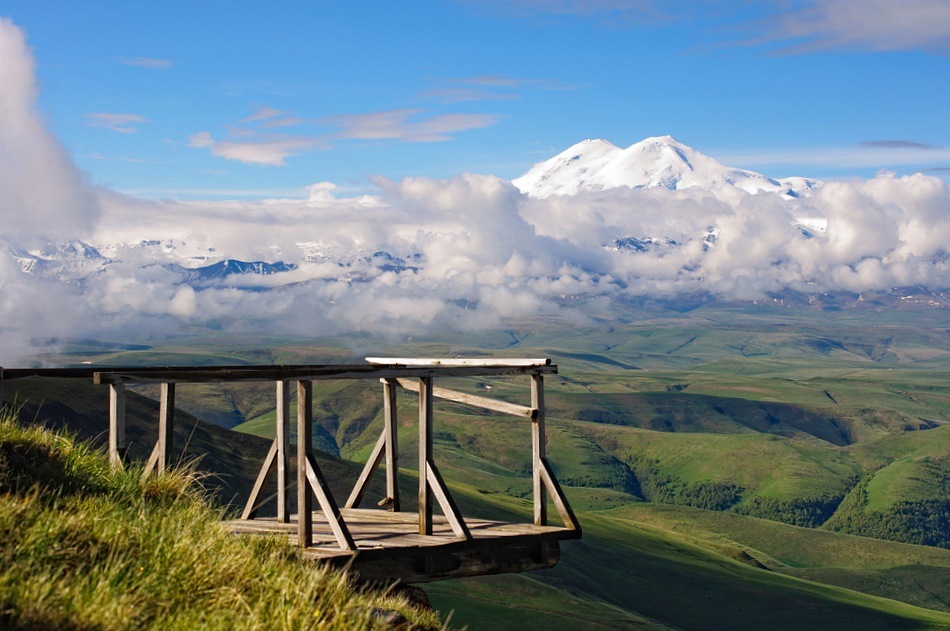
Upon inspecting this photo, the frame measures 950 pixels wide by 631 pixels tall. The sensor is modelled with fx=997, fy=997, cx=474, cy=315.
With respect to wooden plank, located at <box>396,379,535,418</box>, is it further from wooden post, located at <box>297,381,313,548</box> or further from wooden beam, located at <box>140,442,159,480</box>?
wooden beam, located at <box>140,442,159,480</box>

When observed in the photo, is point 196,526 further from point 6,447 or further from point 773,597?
point 773,597

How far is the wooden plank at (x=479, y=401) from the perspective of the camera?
792 inches

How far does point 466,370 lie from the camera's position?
19375 millimetres

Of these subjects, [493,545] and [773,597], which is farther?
[773,597]

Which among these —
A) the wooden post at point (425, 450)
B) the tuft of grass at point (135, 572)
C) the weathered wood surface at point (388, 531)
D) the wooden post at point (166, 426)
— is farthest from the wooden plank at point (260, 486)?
the tuft of grass at point (135, 572)

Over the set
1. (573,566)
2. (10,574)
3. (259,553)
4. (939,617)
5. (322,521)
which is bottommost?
(939,617)

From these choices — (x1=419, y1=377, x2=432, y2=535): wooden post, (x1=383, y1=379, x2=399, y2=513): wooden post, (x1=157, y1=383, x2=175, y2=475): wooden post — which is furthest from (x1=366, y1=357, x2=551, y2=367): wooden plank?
(x1=157, y1=383, x2=175, y2=475): wooden post

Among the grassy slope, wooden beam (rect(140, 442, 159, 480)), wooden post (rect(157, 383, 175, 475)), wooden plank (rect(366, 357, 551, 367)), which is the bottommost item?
the grassy slope

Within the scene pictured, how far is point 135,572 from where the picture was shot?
10359 millimetres

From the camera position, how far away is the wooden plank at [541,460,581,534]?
1931 cm

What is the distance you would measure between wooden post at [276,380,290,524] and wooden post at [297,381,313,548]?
1427 millimetres

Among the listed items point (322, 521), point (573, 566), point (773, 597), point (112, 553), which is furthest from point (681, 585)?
point (112, 553)

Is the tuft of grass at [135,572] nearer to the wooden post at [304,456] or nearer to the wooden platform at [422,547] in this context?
the wooden post at [304,456]

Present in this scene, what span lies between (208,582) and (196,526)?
200 cm
